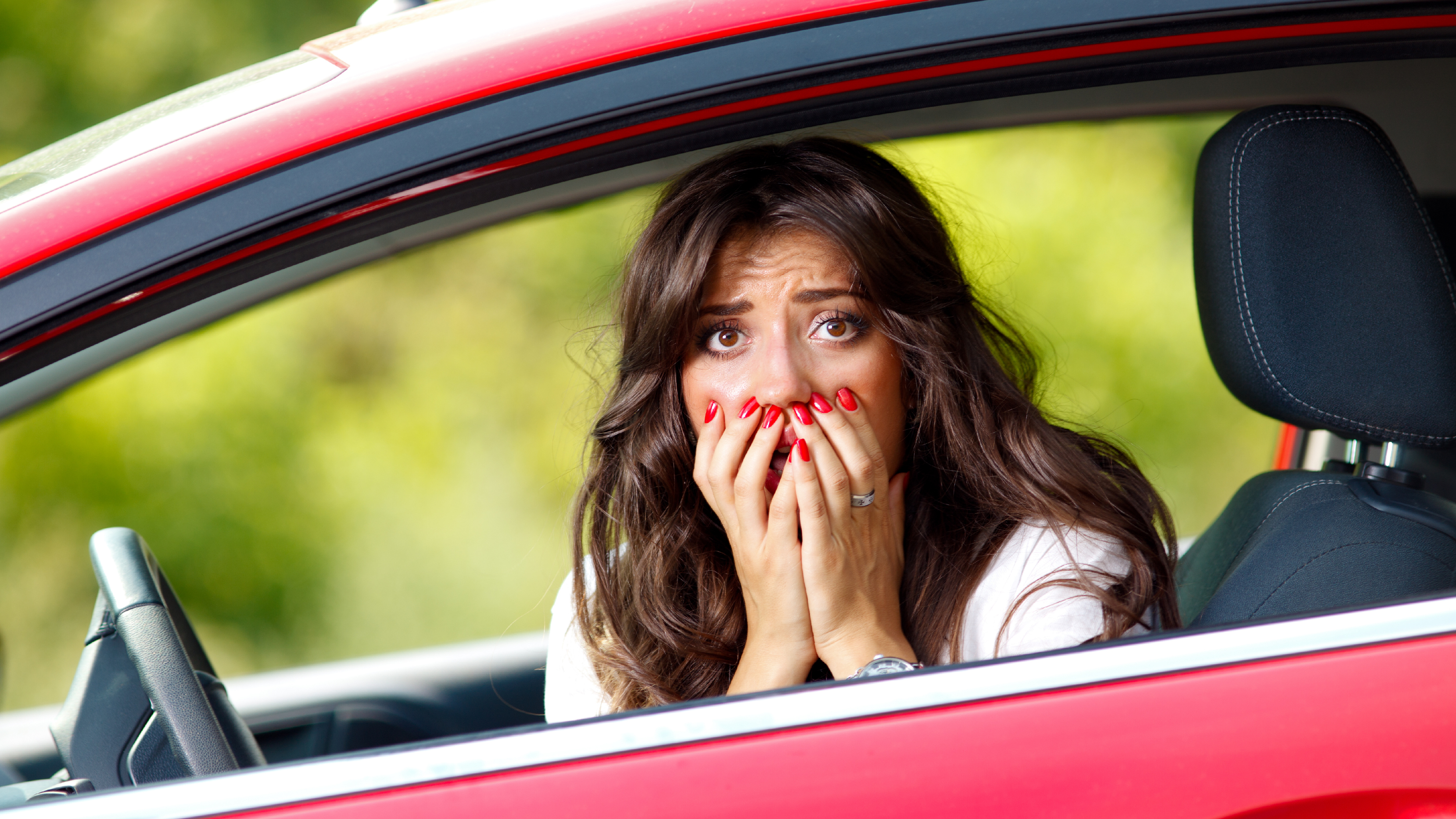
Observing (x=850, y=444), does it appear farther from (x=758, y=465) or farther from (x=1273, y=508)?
(x=1273, y=508)

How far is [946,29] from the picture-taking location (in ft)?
3.69

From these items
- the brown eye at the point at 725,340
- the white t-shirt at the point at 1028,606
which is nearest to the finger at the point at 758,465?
the brown eye at the point at 725,340

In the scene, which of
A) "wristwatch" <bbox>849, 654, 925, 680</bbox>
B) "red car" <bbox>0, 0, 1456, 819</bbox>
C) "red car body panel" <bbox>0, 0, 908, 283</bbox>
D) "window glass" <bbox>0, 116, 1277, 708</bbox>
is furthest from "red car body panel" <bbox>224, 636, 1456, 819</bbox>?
"window glass" <bbox>0, 116, 1277, 708</bbox>

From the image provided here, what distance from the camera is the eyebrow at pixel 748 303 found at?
5.33 ft

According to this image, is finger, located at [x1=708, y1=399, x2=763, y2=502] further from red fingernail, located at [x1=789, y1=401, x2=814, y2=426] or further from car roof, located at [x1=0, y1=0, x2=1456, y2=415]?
car roof, located at [x1=0, y1=0, x2=1456, y2=415]

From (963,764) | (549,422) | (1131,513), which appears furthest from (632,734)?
(549,422)

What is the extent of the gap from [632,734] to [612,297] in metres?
1.12

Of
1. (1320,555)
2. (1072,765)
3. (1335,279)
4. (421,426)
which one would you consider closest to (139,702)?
(1072,765)

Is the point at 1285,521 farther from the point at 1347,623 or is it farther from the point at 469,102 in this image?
the point at 469,102

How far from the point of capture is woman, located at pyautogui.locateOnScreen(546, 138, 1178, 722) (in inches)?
62.4

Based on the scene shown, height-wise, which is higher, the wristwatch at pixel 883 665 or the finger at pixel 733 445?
the finger at pixel 733 445

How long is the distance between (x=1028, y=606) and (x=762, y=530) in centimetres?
41

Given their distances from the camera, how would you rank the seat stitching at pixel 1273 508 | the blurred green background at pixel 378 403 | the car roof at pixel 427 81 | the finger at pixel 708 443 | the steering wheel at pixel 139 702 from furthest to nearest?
1. the blurred green background at pixel 378 403
2. the seat stitching at pixel 1273 508
3. the finger at pixel 708 443
4. the steering wheel at pixel 139 702
5. the car roof at pixel 427 81

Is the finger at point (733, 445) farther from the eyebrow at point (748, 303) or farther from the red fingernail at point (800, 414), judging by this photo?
the eyebrow at point (748, 303)
